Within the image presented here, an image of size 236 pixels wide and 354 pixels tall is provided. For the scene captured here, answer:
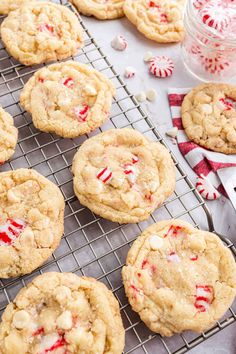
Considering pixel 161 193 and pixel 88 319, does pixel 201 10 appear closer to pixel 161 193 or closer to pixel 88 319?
pixel 161 193

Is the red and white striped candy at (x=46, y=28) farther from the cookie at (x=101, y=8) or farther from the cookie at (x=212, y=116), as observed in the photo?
the cookie at (x=212, y=116)

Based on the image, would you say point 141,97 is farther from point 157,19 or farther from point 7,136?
point 7,136

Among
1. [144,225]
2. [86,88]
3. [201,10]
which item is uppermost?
[201,10]


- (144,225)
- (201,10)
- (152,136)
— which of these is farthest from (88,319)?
(201,10)

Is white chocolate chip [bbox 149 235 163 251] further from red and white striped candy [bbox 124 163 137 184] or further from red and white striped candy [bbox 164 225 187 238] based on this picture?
red and white striped candy [bbox 124 163 137 184]

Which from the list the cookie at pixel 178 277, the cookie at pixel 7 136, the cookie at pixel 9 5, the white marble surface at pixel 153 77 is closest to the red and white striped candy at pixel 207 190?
the white marble surface at pixel 153 77

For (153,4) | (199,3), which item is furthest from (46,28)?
(199,3)
